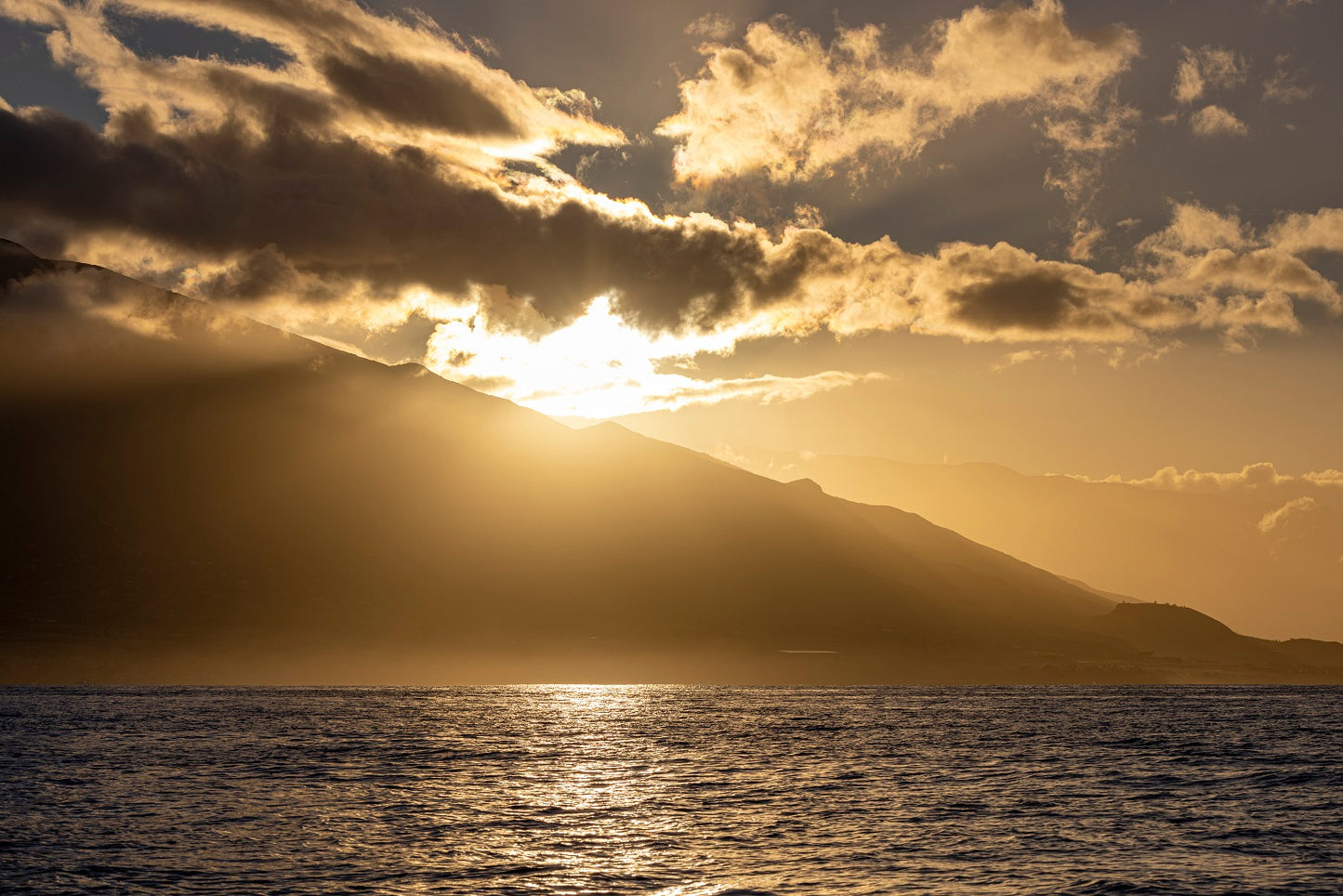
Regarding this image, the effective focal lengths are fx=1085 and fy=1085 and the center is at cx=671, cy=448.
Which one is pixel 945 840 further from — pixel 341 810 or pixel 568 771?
pixel 568 771

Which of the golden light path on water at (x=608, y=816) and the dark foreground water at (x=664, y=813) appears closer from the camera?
the dark foreground water at (x=664, y=813)

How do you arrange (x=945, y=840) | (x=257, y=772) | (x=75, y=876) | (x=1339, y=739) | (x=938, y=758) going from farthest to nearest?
(x=1339, y=739), (x=938, y=758), (x=257, y=772), (x=945, y=840), (x=75, y=876)

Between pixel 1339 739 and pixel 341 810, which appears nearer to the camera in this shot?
pixel 341 810

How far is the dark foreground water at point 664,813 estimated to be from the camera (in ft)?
135

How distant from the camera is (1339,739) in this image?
393ft

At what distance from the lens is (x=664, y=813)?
57.6m

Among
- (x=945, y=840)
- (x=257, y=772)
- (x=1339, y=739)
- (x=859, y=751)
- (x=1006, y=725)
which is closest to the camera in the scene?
(x=945, y=840)

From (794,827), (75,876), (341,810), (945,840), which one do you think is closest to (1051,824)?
(945,840)

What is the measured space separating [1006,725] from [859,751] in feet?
162

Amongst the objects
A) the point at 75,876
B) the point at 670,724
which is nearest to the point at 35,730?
the point at 670,724

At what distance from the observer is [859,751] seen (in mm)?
100000

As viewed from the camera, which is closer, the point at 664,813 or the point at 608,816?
the point at 608,816

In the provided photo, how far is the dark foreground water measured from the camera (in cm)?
4128

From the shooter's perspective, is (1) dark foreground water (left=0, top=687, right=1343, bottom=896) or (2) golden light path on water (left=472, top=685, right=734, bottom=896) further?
(2) golden light path on water (left=472, top=685, right=734, bottom=896)
